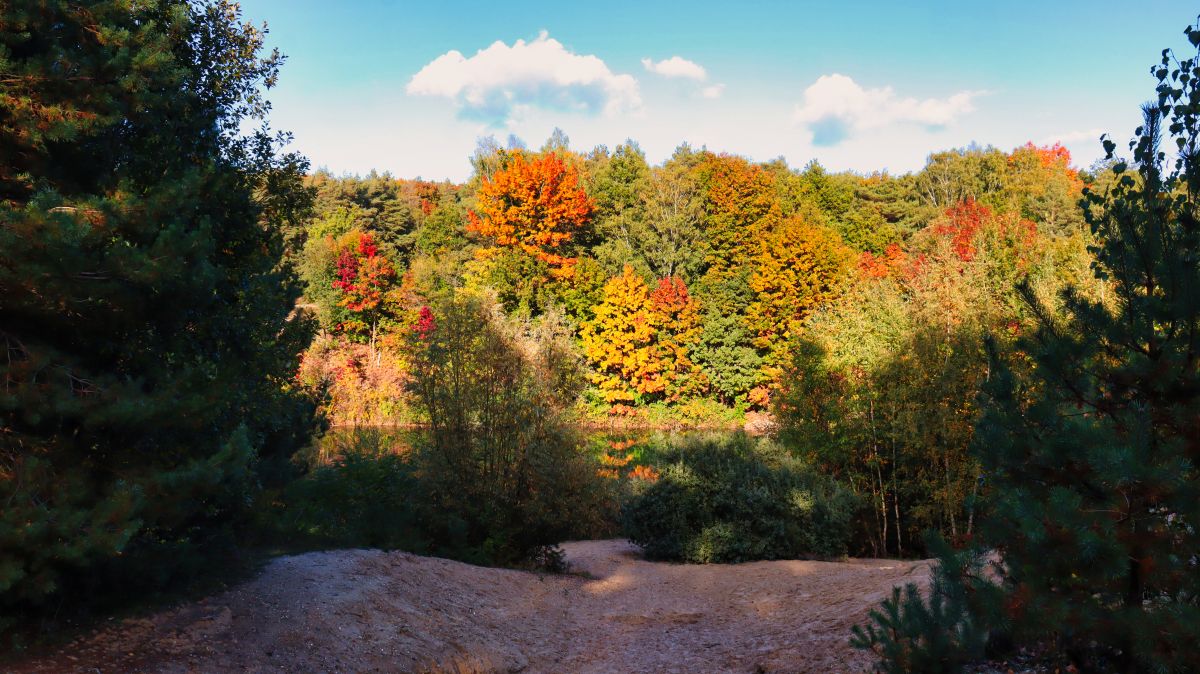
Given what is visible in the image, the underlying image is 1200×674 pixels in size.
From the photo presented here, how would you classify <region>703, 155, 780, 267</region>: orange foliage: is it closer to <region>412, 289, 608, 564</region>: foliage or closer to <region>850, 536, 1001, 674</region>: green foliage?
<region>412, 289, 608, 564</region>: foliage

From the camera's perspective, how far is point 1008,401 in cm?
407

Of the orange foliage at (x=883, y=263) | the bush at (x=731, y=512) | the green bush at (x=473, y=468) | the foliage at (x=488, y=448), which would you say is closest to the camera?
the green bush at (x=473, y=468)

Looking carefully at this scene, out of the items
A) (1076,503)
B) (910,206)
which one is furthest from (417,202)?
(1076,503)

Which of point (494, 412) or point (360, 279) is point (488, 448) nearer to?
point (494, 412)

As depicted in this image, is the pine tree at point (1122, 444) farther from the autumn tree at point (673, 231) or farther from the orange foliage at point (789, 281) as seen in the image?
the autumn tree at point (673, 231)

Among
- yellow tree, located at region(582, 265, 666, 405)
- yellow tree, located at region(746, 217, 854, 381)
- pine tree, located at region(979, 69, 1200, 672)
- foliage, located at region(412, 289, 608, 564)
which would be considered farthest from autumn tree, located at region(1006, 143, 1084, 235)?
pine tree, located at region(979, 69, 1200, 672)

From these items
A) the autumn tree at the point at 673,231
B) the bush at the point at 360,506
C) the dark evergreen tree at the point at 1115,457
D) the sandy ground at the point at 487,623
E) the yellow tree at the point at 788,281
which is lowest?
the sandy ground at the point at 487,623

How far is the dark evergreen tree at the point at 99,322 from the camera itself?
4.77 meters

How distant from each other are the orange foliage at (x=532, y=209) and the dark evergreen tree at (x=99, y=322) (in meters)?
31.0

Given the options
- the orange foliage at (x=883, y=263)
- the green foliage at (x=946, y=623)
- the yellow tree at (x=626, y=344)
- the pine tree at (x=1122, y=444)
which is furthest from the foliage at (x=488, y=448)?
the yellow tree at (x=626, y=344)

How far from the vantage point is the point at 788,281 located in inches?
1415

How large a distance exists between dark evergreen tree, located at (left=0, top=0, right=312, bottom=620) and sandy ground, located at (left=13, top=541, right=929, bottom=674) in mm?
620

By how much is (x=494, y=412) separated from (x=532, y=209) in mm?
27098

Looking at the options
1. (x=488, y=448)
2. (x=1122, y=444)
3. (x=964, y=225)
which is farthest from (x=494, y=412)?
(x=964, y=225)
